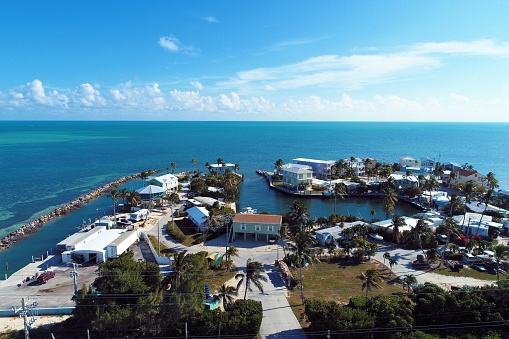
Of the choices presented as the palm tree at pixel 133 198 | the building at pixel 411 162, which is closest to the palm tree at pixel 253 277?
the palm tree at pixel 133 198

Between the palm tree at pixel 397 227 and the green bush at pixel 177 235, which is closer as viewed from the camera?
the palm tree at pixel 397 227

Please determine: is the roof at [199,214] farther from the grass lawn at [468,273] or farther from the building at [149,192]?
the grass lawn at [468,273]

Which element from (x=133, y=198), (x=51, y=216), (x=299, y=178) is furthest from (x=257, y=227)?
(x=51, y=216)

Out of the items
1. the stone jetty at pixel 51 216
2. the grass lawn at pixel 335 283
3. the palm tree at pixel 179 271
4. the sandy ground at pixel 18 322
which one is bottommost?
the stone jetty at pixel 51 216

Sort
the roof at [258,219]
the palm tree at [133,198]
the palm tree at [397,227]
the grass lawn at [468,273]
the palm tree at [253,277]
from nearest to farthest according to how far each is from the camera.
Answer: the palm tree at [253,277], the grass lawn at [468,273], the palm tree at [397,227], the roof at [258,219], the palm tree at [133,198]

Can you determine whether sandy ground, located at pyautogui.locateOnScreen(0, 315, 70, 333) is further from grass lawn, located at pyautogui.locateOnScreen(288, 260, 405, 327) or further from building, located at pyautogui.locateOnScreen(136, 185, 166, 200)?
building, located at pyautogui.locateOnScreen(136, 185, 166, 200)

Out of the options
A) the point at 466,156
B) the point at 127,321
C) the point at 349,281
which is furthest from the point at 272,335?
the point at 466,156

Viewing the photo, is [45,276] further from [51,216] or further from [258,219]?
[51,216]
